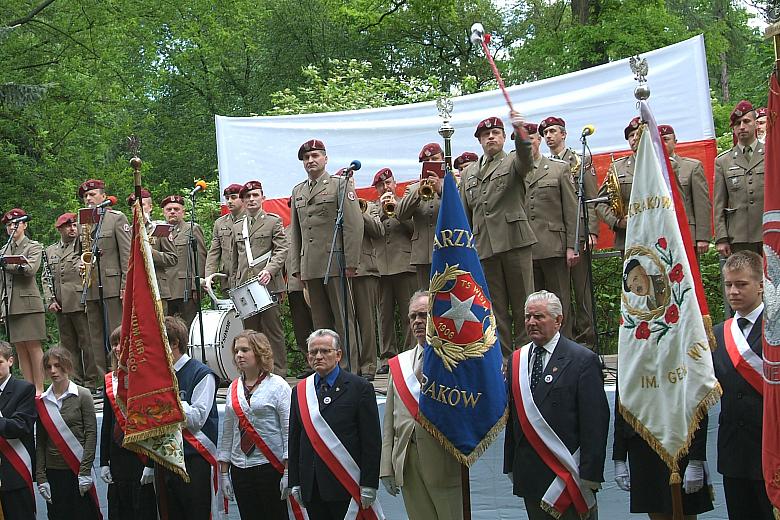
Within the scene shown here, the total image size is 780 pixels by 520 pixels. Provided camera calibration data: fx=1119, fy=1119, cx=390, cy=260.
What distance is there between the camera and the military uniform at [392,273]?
36.3 feet

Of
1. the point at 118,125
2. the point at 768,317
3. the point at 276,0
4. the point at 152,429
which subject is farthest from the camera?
the point at 276,0

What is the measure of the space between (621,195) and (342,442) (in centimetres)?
383

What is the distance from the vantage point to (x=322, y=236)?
33.5ft

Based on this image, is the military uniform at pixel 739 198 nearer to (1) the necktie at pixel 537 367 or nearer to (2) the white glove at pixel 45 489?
(1) the necktie at pixel 537 367

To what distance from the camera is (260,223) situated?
1119 centimetres

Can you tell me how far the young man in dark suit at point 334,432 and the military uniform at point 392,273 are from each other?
3.84 meters

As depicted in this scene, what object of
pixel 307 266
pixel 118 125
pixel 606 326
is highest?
pixel 118 125

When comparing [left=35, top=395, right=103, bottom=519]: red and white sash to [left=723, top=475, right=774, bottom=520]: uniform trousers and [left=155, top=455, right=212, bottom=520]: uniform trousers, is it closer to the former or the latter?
[left=155, top=455, right=212, bottom=520]: uniform trousers

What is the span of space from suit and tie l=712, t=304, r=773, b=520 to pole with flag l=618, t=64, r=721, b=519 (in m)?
0.10

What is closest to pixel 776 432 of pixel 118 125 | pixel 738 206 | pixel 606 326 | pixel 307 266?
pixel 738 206

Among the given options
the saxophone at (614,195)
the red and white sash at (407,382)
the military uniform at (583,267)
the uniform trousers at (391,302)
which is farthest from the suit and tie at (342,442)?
the uniform trousers at (391,302)

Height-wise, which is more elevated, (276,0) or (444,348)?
(276,0)

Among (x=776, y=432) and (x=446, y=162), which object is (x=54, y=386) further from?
(x=776, y=432)

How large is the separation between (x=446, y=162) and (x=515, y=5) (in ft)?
91.0
